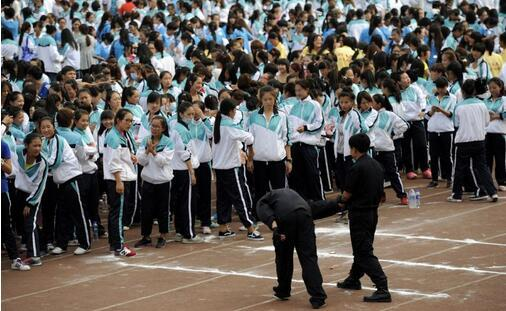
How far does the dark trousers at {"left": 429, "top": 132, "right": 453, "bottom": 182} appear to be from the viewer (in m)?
18.6

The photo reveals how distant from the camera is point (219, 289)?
12.9 meters

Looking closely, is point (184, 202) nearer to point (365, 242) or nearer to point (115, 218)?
point (115, 218)

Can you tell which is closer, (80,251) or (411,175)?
(80,251)

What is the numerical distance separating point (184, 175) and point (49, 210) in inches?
69.3

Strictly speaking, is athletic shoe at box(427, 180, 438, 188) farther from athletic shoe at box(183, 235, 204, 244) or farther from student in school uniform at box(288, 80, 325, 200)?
athletic shoe at box(183, 235, 204, 244)

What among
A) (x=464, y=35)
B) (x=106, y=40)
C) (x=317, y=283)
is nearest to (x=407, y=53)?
(x=464, y=35)

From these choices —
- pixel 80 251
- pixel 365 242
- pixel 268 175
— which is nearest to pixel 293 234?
pixel 365 242

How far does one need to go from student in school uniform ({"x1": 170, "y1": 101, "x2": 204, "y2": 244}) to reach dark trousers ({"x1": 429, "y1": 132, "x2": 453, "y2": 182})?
15.4ft

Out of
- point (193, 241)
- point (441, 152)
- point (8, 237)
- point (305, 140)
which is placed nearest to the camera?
point (8, 237)

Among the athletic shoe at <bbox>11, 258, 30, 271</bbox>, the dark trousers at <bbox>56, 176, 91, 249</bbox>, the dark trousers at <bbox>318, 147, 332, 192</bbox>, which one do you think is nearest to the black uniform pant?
the dark trousers at <bbox>318, 147, 332, 192</bbox>

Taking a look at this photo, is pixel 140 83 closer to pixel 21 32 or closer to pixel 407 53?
pixel 407 53

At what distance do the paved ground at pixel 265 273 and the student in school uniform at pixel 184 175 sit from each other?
0.91 feet

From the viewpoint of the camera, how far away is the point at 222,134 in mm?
15664

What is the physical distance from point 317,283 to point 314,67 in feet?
28.3
